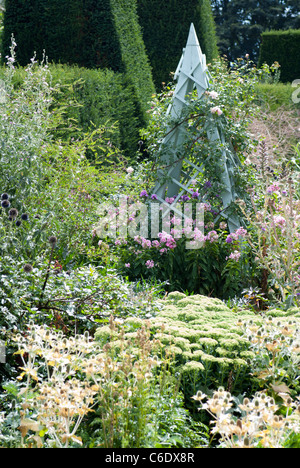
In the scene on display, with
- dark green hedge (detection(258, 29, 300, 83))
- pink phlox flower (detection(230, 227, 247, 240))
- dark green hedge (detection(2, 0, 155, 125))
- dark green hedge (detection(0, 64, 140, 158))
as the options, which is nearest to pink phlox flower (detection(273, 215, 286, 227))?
pink phlox flower (detection(230, 227, 247, 240))

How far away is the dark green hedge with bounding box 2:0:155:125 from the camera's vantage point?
302 inches

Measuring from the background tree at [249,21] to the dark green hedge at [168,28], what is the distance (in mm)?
15129

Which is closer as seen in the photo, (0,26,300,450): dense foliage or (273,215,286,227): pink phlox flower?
(0,26,300,450): dense foliage

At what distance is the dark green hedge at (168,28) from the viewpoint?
11484mm

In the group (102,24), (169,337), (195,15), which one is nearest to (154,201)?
(169,337)

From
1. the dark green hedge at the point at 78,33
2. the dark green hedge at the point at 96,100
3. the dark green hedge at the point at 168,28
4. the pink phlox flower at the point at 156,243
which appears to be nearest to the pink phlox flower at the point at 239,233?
the pink phlox flower at the point at 156,243

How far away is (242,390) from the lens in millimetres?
2539

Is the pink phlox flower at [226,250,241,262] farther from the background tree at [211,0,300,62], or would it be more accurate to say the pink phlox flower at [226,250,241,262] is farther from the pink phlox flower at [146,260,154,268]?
the background tree at [211,0,300,62]

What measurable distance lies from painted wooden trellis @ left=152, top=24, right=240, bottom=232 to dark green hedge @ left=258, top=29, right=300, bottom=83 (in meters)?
11.5

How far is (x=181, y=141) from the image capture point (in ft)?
15.8

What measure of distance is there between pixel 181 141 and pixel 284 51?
40.8 ft

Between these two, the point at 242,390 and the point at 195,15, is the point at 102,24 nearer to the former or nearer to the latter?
the point at 195,15
